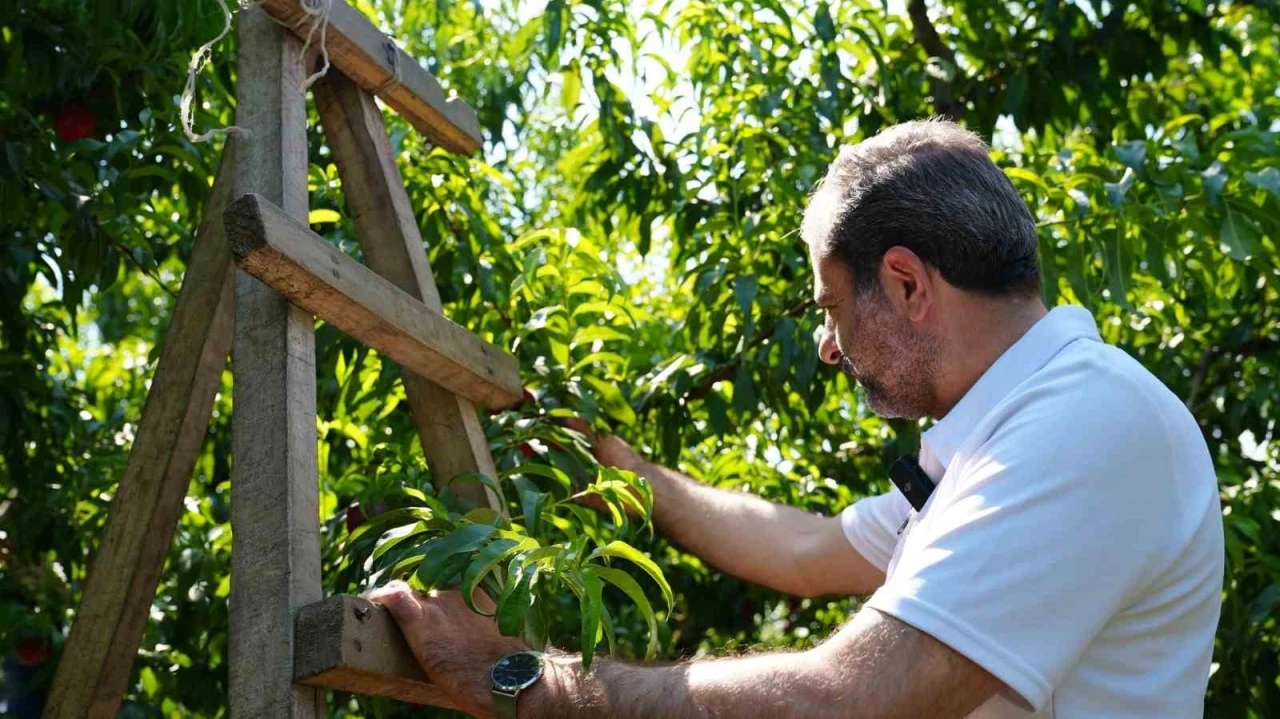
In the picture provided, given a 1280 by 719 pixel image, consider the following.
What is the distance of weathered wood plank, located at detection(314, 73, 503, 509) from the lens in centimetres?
246

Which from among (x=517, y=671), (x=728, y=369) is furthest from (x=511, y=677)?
(x=728, y=369)

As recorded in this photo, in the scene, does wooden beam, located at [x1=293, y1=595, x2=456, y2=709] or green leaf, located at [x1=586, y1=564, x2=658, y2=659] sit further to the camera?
green leaf, located at [x1=586, y1=564, x2=658, y2=659]

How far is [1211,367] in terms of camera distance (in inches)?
172

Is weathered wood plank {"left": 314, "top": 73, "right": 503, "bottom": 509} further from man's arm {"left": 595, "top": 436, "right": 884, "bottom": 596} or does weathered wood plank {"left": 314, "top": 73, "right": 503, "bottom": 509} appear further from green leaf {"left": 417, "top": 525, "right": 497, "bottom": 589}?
man's arm {"left": 595, "top": 436, "right": 884, "bottom": 596}

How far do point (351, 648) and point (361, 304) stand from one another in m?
0.56

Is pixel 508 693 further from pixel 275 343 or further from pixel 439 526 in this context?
pixel 275 343

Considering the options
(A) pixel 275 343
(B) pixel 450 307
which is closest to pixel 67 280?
(B) pixel 450 307

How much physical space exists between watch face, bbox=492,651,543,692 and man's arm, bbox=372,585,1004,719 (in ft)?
0.05

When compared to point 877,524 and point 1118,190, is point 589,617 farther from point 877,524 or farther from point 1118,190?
point 1118,190

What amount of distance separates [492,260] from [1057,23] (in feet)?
6.36

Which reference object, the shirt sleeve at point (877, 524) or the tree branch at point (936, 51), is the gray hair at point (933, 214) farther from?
the tree branch at point (936, 51)

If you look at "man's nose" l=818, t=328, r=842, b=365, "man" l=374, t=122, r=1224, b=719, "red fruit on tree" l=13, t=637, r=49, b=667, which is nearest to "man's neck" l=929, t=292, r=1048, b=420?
"man" l=374, t=122, r=1224, b=719

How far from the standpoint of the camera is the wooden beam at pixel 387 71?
7.99ft

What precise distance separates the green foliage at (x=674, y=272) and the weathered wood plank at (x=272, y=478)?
0.86ft
